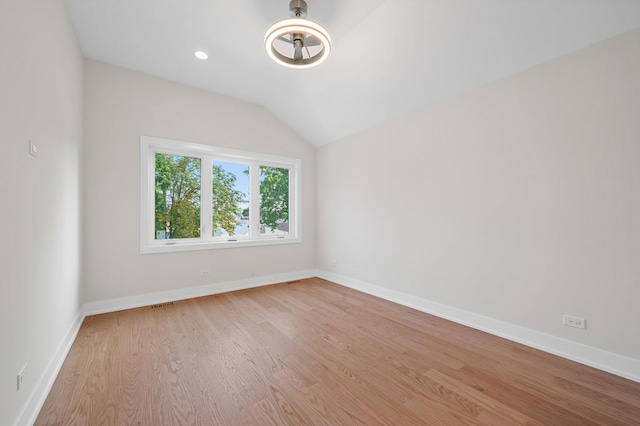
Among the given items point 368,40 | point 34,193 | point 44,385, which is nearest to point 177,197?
point 34,193

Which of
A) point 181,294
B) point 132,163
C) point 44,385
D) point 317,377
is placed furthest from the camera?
point 181,294

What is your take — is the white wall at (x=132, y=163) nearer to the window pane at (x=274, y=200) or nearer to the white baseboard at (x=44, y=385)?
the window pane at (x=274, y=200)

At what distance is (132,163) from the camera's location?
3352mm

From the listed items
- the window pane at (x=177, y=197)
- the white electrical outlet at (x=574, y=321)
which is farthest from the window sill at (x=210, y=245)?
the white electrical outlet at (x=574, y=321)

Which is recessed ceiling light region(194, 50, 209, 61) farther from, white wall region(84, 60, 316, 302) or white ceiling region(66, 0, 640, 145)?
white wall region(84, 60, 316, 302)

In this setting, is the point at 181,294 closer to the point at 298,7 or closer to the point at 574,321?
the point at 298,7

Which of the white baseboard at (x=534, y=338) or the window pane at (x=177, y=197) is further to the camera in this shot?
the window pane at (x=177, y=197)

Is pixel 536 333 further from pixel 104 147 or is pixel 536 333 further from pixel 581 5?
pixel 104 147

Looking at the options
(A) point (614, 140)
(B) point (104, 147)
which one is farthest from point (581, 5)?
(B) point (104, 147)

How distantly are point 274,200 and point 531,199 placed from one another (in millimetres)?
3797

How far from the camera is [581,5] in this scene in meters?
1.93

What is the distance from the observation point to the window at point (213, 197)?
3602mm

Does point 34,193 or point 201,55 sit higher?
point 201,55

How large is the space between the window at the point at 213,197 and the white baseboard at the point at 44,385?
4.30 feet
